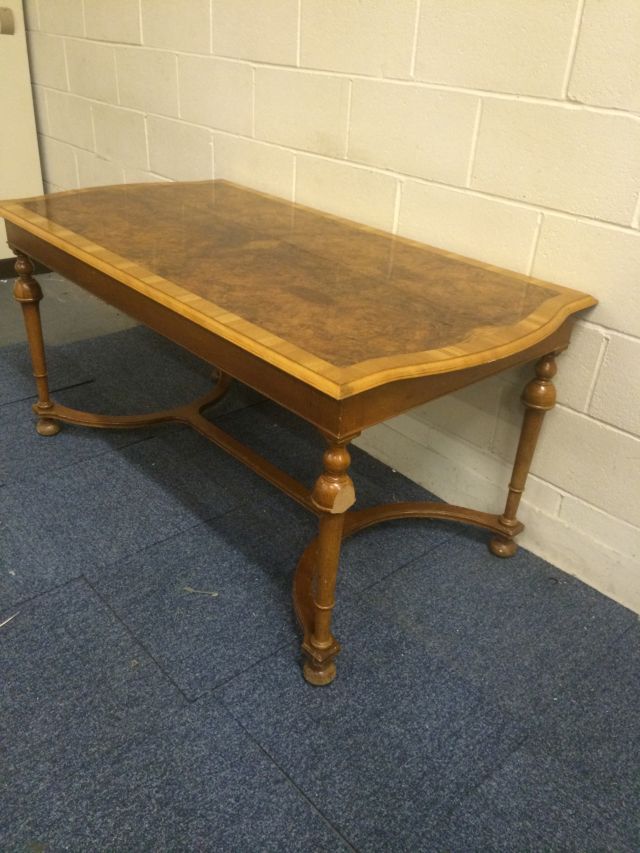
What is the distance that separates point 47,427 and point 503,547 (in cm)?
133

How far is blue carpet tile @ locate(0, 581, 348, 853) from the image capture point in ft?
3.53

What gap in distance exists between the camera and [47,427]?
2.08m

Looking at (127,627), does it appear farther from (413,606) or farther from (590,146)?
(590,146)

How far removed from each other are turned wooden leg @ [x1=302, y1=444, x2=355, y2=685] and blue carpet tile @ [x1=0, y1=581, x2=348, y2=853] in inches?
7.3

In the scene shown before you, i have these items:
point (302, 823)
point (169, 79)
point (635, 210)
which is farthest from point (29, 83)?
point (302, 823)

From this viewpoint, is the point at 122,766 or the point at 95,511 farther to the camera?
the point at 95,511

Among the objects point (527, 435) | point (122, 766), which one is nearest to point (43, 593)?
point (122, 766)

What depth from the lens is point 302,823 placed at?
3.61ft

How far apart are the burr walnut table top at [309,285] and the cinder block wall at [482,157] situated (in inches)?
3.7

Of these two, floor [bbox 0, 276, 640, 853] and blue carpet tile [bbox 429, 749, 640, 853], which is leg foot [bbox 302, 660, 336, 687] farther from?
blue carpet tile [bbox 429, 749, 640, 853]

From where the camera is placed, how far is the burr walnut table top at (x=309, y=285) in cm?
110

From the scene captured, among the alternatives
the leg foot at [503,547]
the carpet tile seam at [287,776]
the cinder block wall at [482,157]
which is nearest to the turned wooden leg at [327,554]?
the carpet tile seam at [287,776]

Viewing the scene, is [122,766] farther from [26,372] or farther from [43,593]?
[26,372]

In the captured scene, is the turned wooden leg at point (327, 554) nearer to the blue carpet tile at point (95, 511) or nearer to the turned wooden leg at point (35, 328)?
the blue carpet tile at point (95, 511)
